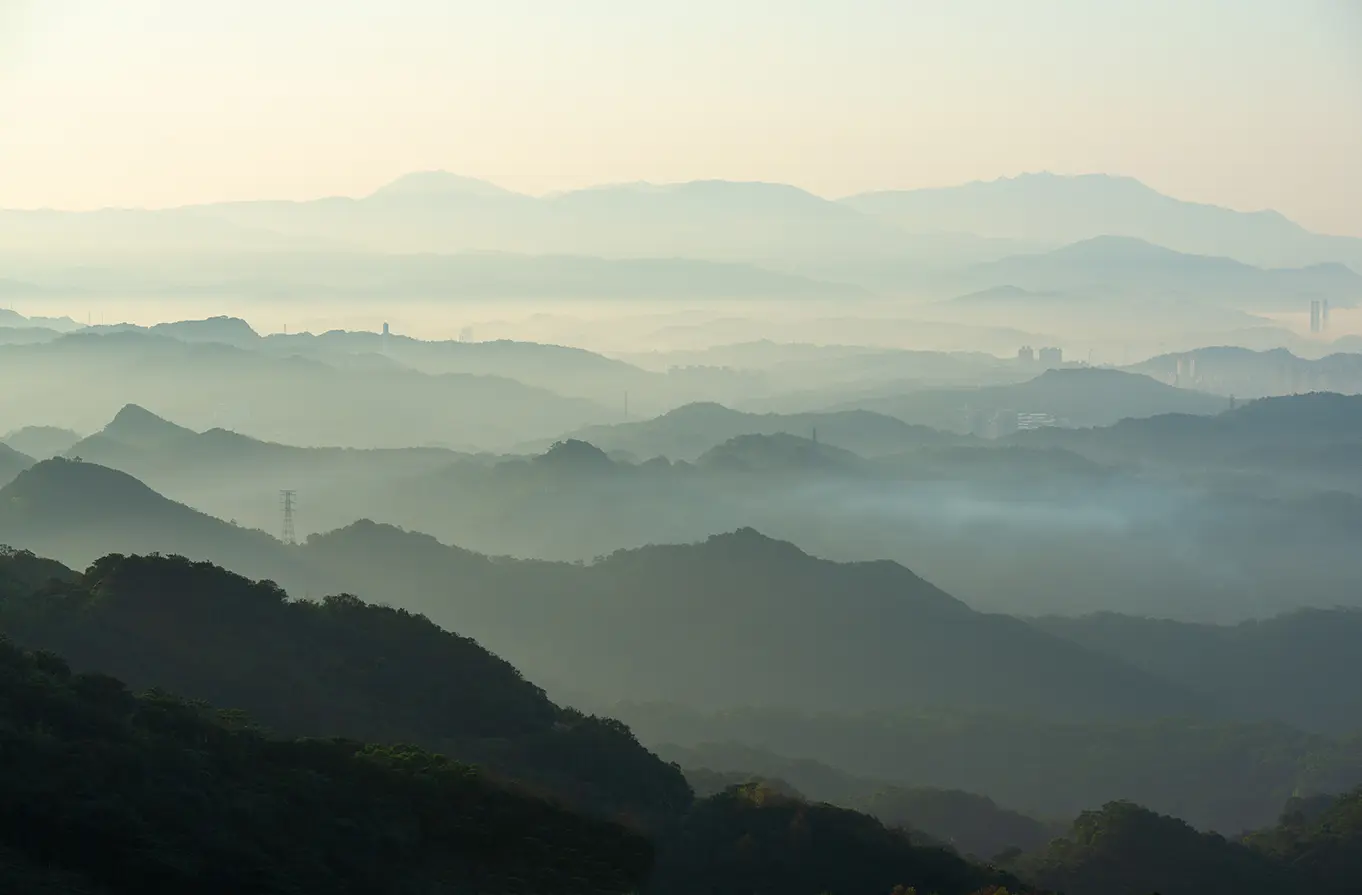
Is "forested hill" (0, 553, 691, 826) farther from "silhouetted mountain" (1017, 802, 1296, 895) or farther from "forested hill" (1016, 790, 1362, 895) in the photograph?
"forested hill" (1016, 790, 1362, 895)

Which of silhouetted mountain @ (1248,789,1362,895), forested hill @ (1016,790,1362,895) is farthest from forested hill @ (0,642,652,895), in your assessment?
silhouetted mountain @ (1248,789,1362,895)

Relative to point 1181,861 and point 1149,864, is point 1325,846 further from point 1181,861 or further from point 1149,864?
point 1149,864

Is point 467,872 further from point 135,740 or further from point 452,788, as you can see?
point 135,740

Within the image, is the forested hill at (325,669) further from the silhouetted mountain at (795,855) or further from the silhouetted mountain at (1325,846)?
the silhouetted mountain at (1325,846)

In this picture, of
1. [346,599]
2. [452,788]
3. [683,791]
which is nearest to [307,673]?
[346,599]

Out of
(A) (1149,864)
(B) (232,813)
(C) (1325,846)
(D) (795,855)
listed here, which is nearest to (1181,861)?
(A) (1149,864)
